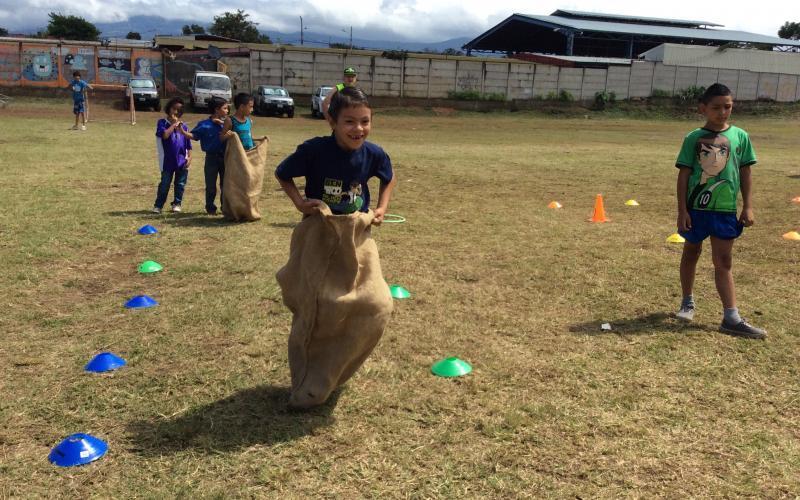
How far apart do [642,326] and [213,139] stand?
608 cm

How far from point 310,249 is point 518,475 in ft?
5.00

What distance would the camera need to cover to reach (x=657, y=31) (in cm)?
6241

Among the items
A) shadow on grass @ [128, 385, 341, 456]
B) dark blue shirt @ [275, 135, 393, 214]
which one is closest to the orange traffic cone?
dark blue shirt @ [275, 135, 393, 214]

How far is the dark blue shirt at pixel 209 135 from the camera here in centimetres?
887

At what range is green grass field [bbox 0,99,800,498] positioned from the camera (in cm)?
320

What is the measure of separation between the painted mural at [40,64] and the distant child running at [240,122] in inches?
1477

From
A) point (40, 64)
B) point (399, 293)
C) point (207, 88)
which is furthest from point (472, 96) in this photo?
point (399, 293)

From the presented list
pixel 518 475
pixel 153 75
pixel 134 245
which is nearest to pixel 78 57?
pixel 153 75

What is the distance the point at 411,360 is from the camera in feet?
14.8

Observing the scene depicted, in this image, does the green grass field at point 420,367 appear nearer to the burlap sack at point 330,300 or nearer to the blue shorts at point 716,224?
the burlap sack at point 330,300

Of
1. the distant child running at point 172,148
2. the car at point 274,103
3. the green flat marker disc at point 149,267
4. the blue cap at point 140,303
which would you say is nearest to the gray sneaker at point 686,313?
the blue cap at point 140,303

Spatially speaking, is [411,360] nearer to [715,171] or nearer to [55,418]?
[55,418]

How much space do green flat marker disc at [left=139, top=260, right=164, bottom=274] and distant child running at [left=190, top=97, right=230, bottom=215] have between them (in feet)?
8.12

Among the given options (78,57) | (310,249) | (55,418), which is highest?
(78,57)
